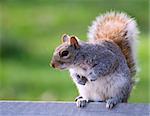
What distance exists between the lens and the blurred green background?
23.8 feet

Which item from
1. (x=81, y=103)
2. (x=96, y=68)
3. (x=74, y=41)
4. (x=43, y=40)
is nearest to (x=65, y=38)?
(x=74, y=41)

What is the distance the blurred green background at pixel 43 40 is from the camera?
7.24 metres

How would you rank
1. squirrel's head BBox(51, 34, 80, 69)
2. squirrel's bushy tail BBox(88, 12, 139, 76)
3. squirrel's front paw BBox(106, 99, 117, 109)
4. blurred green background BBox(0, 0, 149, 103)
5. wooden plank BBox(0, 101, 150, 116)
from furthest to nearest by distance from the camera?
blurred green background BBox(0, 0, 149, 103) → squirrel's bushy tail BBox(88, 12, 139, 76) → squirrel's head BBox(51, 34, 80, 69) → squirrel's front paw BBox(106, 99, 117, 109) → wooden plank BBox(0, 101, 150, 116)

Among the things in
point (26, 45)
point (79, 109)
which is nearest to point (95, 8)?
point (26, 45)

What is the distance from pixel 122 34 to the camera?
476 centimetres

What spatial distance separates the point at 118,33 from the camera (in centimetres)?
475

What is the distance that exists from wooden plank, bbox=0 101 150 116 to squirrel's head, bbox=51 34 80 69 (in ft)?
0.76

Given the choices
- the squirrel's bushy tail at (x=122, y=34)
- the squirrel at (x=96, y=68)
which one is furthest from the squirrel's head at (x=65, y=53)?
the squirrel's bushy tail at (x=122, y=34)

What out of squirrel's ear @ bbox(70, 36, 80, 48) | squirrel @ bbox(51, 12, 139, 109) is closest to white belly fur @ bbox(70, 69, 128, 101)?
squirrel @ bbox(51, 12, 139, 109)

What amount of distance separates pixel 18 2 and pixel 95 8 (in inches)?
38.2

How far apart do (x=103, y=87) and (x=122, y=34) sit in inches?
17.2

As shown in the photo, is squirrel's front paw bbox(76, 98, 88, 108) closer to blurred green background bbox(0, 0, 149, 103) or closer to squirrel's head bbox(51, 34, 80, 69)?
squirrel's head bbox(51, 34, 80, 69)

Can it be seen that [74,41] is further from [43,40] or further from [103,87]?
[43,40]

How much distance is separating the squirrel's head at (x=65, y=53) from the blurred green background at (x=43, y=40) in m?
1.91
